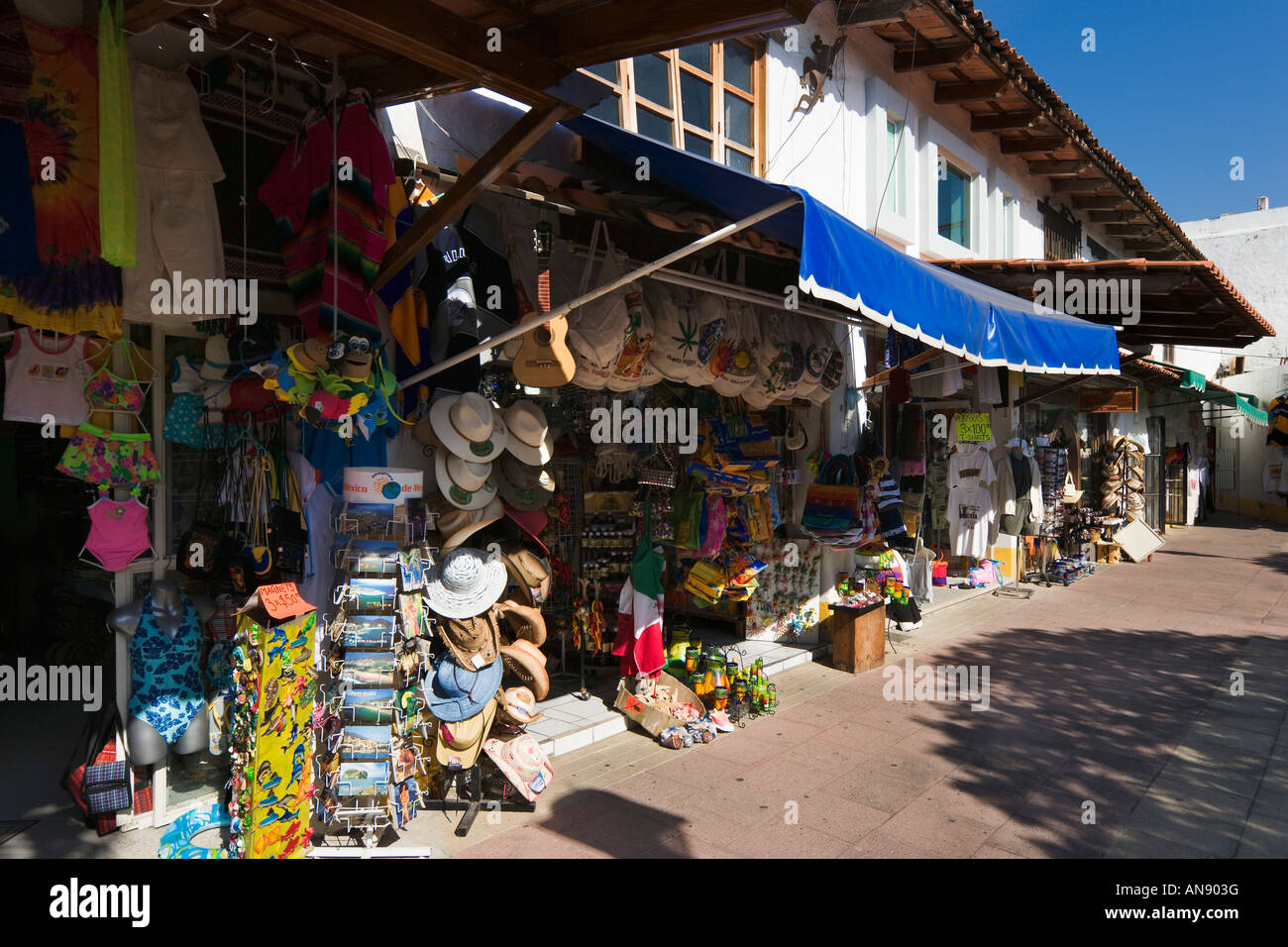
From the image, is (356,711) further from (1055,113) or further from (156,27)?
(1055,113)

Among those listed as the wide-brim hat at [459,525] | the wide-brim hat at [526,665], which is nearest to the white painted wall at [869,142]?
the wide-brim hat at [459,525]

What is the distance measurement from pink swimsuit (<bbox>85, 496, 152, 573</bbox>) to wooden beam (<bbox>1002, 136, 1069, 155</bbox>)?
12.8m

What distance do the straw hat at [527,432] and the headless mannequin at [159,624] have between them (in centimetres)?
202

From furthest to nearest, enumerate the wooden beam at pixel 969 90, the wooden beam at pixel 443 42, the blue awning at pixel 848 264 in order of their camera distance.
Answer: the wooden beam at pixel 969 90 < the blue awning at pixel 848 264 < the wooden beam at pixel 443 42

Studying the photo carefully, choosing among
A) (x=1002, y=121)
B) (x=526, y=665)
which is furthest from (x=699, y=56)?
(x=1002, y=121)

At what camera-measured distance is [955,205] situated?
38.7ft

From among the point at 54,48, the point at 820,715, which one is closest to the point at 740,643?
the point at 820,715

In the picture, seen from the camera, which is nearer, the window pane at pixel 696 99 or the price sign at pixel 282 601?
the price sign at pixel 282 601

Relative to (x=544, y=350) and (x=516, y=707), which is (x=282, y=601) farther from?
(x=544, y=350)

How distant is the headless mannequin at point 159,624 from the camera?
13.0ft

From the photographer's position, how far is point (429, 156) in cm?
485

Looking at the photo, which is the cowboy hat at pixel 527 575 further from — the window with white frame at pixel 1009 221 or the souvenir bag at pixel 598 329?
the window with white frame at pixel 1009 221

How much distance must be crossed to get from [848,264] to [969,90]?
758 cm

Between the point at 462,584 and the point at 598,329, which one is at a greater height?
the point at 598,329
